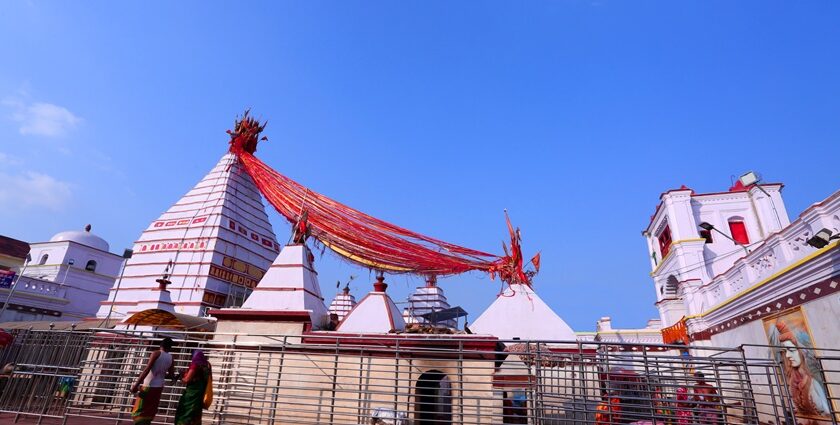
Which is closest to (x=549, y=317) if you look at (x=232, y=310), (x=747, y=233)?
(x=232, y=310)

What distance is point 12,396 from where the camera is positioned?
11086 mm

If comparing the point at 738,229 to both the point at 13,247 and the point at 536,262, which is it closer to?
the point at 536,262

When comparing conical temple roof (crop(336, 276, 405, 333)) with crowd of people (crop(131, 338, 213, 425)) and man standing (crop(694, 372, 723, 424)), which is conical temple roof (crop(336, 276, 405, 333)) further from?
man standing (crop(694, 372, 723, 424))

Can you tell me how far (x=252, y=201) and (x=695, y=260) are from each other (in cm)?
2536

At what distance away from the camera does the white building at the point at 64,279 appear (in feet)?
78.2

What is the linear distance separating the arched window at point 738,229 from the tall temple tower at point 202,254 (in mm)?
27274

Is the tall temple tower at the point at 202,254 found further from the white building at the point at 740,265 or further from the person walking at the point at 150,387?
the white building at the point at 740,265

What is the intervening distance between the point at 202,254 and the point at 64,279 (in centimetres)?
1754

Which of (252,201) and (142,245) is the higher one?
(252,201)

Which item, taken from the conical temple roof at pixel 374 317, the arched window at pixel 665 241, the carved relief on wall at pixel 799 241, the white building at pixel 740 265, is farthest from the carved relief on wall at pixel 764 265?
the arched window at pixel 665 241

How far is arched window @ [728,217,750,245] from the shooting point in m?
24.9

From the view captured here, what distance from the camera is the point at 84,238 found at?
3231cm

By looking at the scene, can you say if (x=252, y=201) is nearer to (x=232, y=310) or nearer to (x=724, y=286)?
(x=232, y=310)

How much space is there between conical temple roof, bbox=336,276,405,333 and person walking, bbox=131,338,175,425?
522cm
